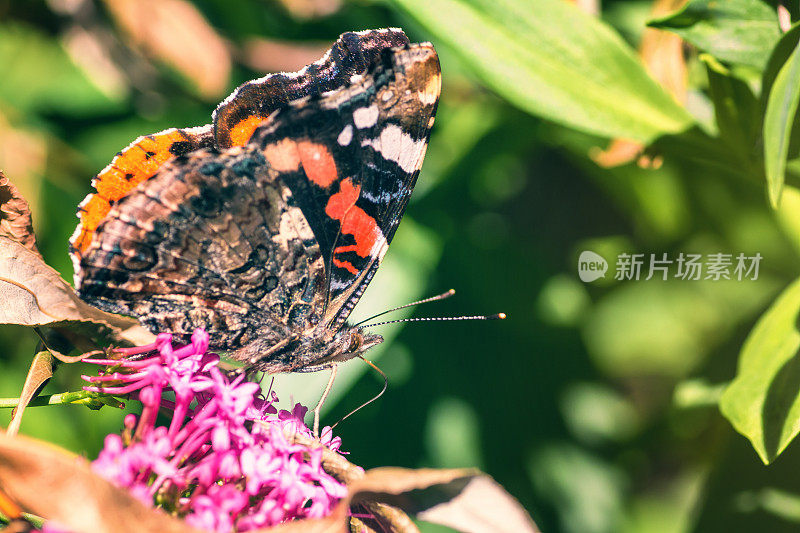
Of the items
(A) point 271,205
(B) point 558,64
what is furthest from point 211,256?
(B) point 558,64

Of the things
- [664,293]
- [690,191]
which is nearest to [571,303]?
[664,293]

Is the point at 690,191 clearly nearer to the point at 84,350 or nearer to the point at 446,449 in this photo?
the point at 446,449

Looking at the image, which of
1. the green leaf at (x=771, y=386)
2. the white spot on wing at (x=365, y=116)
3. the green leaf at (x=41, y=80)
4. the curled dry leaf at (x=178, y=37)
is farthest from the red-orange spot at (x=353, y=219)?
the green leaf at (x=41, y=80)

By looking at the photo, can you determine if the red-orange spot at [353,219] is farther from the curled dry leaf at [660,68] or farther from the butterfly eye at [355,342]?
the curled dry leaf at [660,68]

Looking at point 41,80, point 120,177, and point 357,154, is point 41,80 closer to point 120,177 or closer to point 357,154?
point 120,177

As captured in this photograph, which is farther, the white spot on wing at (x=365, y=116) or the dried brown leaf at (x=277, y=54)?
the dried brown leaf at (x=277, y=54)

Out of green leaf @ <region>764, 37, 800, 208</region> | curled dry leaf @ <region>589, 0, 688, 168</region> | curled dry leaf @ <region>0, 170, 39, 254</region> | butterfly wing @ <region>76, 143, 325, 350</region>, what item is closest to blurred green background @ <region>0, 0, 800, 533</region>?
curled dry leaf @ <region>589, 0, 688, 168</region>
